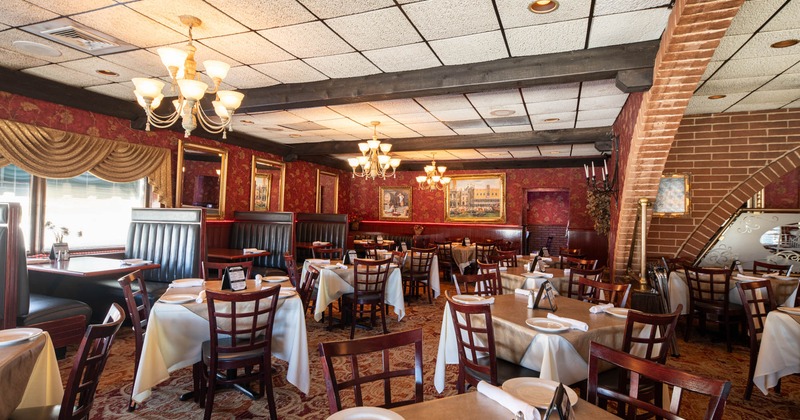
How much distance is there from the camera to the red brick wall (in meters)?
5.77

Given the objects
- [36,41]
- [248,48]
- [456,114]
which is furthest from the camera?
[456,114]

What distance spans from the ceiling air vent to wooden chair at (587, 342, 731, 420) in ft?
15.5

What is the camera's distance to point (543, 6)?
313 cm

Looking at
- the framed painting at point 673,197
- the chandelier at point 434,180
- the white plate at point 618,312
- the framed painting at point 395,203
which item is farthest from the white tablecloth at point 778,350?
the framed painting at point 395,203

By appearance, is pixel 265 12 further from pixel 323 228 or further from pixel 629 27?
pixel 323 228

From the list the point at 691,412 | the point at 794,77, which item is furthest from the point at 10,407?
the point at 794,77

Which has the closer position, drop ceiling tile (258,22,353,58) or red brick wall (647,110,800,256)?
drop ceiling tile (258,22,353,58)

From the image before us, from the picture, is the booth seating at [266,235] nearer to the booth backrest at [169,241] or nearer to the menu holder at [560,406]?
the booth backrest at [169,241]

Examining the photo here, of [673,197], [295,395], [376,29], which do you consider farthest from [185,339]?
[673,197]

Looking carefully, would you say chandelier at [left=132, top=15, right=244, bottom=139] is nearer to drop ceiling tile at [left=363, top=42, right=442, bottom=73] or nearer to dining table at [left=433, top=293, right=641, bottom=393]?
drop ceiling tile at [left=363, top=42, right=442, bottom=73]

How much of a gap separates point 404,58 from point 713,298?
4.65 meters

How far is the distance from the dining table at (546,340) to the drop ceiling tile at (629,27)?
233 cm

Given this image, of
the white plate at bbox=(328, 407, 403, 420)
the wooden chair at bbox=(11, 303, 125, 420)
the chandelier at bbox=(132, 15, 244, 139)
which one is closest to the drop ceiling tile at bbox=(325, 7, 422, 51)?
the chandelier at bbox=(132, 15, 244, 139)

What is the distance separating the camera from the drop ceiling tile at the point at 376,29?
335 cm
